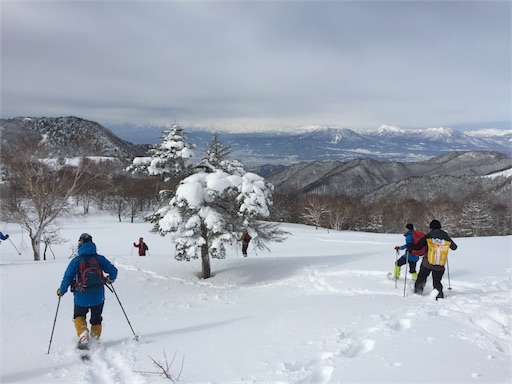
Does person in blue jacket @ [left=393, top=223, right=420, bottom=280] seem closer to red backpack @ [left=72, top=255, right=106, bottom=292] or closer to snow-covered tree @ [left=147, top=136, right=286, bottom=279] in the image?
snow-covered tree @ [left=147, top=136, right=286, bottom=279]

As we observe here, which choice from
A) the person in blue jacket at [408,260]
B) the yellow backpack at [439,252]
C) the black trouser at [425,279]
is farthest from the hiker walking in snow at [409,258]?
the yellow backpack at [439,252]

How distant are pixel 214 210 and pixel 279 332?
7654mm

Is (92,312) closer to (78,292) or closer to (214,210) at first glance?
(78,292)

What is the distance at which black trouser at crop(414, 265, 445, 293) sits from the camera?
7922 mm

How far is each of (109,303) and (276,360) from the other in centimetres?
651

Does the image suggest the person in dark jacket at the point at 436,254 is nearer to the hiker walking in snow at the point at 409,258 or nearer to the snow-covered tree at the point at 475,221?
the hiker walking in snow at the point at 409,258

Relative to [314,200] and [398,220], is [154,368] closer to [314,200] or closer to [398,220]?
[314,200]

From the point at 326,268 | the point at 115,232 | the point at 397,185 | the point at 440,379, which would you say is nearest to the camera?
the point at 440,379

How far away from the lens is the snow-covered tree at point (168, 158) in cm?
1322

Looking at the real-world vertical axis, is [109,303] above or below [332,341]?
below

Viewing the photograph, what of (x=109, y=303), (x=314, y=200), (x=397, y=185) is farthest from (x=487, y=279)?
(x=397, y=185)

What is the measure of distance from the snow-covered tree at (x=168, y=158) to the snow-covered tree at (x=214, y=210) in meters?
0.92

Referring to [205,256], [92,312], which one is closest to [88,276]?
[92,312]

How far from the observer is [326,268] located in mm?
13617
